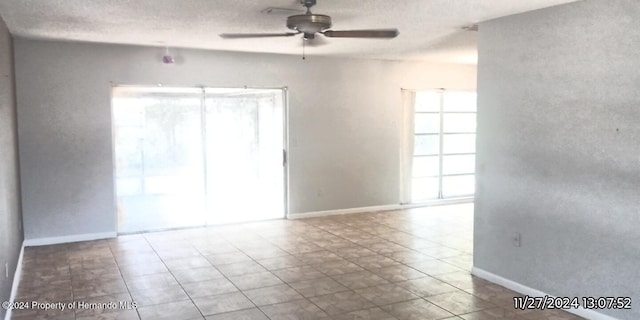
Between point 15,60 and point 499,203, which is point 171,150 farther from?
point 499,203

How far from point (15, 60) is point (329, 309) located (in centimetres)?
461

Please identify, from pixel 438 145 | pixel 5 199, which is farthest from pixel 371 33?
pixel 438 145

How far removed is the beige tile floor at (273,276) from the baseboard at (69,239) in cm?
14

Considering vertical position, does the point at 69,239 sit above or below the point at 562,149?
below

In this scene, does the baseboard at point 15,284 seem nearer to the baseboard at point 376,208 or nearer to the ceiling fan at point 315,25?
the ceiling fan at point 315,25

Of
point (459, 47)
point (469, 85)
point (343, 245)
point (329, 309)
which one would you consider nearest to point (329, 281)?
point (329, 309)

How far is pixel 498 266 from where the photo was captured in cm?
448

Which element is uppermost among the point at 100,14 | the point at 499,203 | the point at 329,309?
the point at 100,14

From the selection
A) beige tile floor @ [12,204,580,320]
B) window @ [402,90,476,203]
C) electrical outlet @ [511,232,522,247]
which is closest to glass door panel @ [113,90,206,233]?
beige tile floor @ [12,204,580,320]

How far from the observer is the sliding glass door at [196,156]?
21.4ft

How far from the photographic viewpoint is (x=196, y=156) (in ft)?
22.6

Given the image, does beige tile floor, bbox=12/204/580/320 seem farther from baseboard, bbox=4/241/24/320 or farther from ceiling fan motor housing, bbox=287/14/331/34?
ceiling fan motor housing, bbox=287/14/331/34

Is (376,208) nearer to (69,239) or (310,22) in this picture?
(69,239)

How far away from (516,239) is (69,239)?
510 cm
